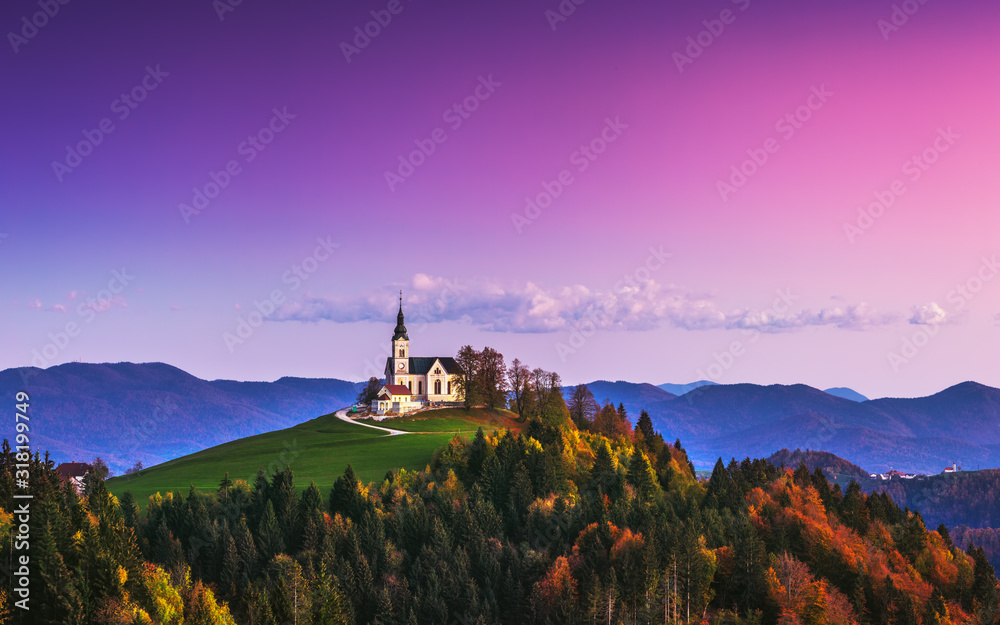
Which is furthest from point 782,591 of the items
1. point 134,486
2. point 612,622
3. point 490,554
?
point 134,486

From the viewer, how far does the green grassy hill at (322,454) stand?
95594mm

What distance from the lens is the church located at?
146875 mm

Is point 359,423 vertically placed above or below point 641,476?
above

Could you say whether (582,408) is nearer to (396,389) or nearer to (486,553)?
(396,389)

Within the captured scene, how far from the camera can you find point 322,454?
4272 inches

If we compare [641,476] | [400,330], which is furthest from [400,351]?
[641,476]

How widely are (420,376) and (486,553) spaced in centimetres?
7708

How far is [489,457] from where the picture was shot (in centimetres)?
9625

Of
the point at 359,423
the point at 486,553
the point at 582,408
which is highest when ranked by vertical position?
the point at 582,408

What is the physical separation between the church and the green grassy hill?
781 cm

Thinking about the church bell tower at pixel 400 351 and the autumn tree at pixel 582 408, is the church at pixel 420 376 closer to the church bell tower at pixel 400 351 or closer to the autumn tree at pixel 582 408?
the church bell tower at pixel 400 351

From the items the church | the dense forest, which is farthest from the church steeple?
the dense forest

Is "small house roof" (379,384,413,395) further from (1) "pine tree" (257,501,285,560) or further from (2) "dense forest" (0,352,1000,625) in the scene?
(1) "pine tree" (257,501,285,560)

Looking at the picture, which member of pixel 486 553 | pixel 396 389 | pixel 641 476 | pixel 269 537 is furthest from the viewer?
pixel 396 389
